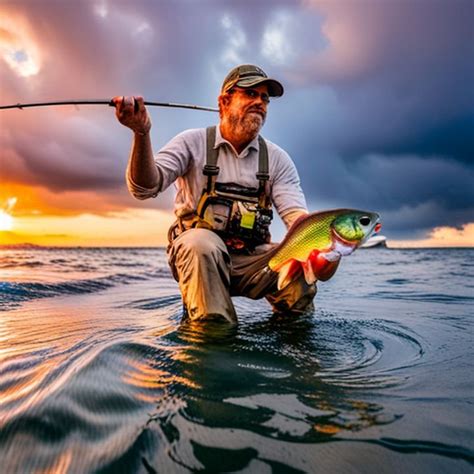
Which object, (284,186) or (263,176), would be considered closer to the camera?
(263,176)

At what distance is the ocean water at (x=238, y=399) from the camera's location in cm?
150

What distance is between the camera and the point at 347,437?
166cm

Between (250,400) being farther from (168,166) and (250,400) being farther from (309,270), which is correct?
(168,166)

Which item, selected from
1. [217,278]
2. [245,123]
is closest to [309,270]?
[217,278]

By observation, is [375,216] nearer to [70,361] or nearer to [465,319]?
[70,361]

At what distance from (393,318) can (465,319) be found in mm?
747

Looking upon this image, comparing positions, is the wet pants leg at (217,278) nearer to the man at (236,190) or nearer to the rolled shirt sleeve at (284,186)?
the man at (236,190)

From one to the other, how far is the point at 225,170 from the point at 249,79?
0.96 metres

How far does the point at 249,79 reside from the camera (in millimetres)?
4375

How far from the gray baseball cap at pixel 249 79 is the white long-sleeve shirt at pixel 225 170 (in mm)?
514

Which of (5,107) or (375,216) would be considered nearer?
(375,216)

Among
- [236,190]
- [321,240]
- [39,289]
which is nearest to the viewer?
[321,240]

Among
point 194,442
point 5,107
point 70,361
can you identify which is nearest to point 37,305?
point 5,107

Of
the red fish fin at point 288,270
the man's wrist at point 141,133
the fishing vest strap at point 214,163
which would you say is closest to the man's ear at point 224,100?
the fishing vest strap at point 214,163
